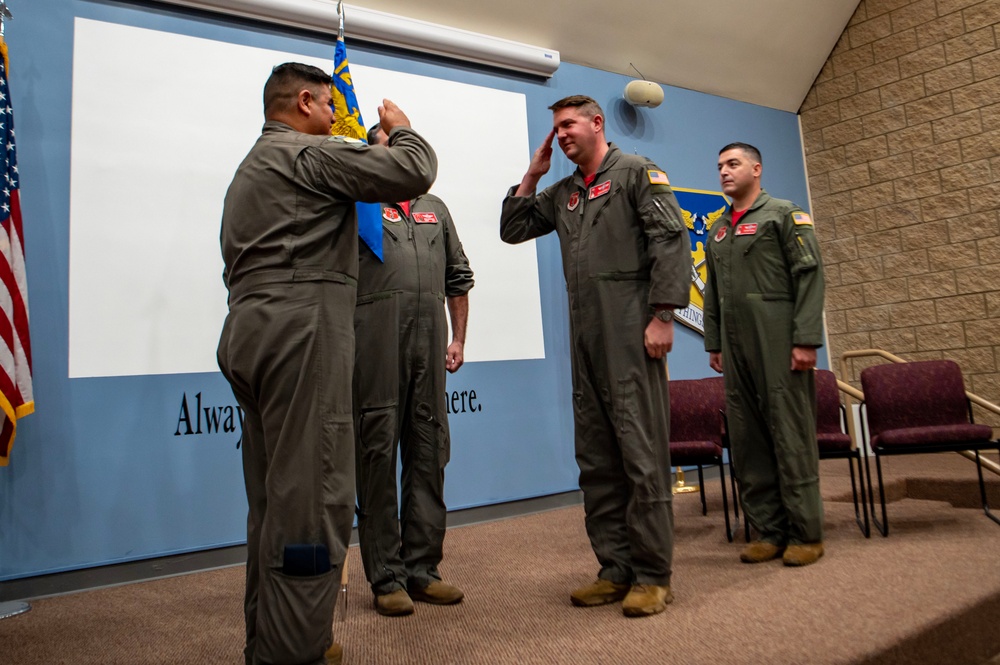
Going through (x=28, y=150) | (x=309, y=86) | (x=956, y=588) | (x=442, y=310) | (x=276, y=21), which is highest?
(x=276, y=21)

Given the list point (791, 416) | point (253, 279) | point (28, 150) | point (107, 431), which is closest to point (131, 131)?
point (28, 150)

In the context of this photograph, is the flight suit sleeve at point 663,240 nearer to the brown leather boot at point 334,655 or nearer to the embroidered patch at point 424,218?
the embroidered patch at point 424,218

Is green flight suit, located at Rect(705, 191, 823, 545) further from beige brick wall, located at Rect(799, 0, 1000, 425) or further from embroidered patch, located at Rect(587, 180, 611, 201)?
beige brick wall, located at Rect(799, 0, 1000, 425)

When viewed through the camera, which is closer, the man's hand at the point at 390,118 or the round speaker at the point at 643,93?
the man's hand at the point at 390,118

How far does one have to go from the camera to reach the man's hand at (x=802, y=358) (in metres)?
2.91

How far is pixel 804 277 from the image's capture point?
2998 millimetres

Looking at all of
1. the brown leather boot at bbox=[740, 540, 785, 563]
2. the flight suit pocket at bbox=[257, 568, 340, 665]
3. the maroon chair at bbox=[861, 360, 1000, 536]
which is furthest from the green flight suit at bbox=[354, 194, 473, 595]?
the maroon chair at bbox=[861, 360, 1000, 536]

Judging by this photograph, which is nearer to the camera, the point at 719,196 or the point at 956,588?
the point at 956,588

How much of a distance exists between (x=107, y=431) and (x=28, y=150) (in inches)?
51.9

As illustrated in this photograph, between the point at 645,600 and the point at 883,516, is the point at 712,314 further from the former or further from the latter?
the point at 645,600

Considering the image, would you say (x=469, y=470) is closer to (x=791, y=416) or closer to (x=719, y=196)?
(x=791, y=416)

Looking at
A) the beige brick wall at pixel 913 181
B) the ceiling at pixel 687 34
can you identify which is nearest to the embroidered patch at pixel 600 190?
the ceiling at pixel 687 34

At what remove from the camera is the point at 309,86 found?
1.91 m

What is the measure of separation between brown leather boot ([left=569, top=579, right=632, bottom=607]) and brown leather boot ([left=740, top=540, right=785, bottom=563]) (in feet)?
2.47
